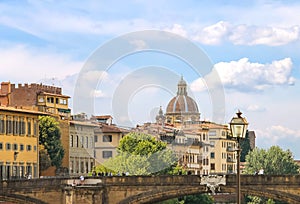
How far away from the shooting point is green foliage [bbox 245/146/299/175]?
4070 inches

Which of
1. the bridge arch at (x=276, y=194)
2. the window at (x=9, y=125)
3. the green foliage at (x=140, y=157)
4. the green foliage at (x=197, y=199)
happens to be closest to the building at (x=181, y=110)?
the green foliage at (x=140, y=157)

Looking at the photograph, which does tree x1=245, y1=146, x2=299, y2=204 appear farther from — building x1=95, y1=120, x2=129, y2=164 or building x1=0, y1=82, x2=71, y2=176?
building x1=0, y1=82, x2=71, y2=176

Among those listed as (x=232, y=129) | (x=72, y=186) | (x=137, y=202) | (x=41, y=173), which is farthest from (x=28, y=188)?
(x=232, y=129)

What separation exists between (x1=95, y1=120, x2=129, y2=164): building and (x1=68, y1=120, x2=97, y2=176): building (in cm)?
69

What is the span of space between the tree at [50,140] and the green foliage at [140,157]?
3865 millimetres

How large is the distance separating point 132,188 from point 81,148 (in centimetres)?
3980

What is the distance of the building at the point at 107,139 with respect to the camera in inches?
3890

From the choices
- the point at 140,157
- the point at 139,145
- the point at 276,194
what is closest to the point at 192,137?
the point at 139,145

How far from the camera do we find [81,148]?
96.5 meters

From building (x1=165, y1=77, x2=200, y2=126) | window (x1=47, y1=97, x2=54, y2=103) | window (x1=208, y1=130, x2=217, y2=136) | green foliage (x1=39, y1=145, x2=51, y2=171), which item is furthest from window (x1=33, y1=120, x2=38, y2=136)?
window (x1=208, y1=130, x2=217, y2=136)

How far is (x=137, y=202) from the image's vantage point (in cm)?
5691

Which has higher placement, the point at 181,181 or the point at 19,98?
the point at 19,98

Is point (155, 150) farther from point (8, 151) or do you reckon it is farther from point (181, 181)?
point (181, 181)

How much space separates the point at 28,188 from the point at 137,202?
597 centimetres
